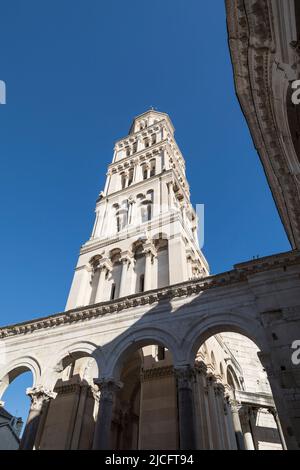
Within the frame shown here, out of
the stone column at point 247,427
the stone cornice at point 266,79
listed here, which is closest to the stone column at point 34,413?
the stone column at point 247,427

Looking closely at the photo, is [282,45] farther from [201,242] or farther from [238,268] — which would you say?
[201,242]

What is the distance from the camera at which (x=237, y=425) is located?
16.5 m

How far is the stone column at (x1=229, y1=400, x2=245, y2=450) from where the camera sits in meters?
16.1

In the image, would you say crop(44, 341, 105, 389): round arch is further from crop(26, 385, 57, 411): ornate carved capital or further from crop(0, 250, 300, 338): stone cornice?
crop(0, 250, 300, 338): stone cornice

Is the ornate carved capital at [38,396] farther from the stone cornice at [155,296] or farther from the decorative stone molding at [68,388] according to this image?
the stone cornice at [155,296]

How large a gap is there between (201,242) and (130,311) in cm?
1513

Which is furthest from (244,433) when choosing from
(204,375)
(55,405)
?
(55,405)

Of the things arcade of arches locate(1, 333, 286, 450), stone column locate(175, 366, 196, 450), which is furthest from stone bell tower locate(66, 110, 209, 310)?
stone column locate(175, 366, 196, 450)

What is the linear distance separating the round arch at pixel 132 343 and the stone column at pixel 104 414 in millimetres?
341

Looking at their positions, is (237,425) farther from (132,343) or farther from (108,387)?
(108,387)

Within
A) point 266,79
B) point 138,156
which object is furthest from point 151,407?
point 138,156

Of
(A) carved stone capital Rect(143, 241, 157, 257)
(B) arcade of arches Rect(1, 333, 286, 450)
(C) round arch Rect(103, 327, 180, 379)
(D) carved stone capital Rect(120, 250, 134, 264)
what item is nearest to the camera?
(B) arcade of arches Rect(1, 333, 286, 450)

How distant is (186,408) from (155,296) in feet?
15.1

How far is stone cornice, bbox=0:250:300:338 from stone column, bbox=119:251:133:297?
156 inches
